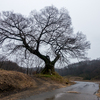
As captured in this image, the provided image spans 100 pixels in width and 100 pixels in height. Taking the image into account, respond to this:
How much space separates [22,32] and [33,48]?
3.28 meters

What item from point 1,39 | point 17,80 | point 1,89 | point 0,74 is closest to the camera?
point 1,89

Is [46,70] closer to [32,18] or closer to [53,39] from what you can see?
[53,39]

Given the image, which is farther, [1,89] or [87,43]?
[87,43]

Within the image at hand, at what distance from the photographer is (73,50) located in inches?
857

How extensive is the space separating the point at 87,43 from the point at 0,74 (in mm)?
17173

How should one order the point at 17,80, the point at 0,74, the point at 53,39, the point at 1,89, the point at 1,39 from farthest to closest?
the point at 53,39, the point at 1,39, the point at 17,80, the point at 0,74, the point at 1,89

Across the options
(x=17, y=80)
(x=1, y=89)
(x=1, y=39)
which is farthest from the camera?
(x=1, y=39)

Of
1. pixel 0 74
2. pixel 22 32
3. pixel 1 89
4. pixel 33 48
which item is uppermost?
pixel 22 32

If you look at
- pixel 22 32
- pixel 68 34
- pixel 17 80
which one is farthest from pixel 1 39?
pixel 68 34

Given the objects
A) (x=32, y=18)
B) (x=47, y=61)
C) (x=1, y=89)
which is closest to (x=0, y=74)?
(x=1, y=89)

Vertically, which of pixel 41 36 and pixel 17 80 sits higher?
pixel 41 36

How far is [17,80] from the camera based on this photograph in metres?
11.0

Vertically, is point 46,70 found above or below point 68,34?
below

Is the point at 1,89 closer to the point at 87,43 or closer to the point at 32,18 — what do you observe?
the point at 32,18
